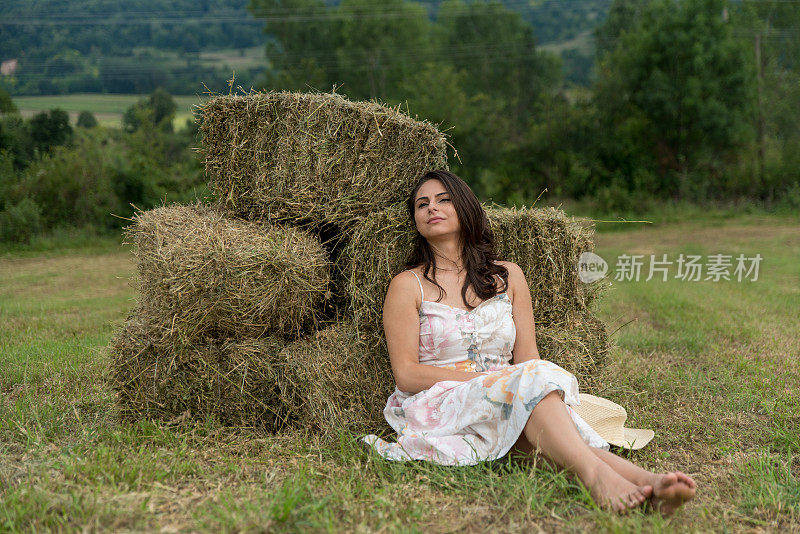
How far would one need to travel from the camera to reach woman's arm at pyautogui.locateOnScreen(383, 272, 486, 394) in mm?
3416

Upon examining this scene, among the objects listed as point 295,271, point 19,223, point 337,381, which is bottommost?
point 19,223

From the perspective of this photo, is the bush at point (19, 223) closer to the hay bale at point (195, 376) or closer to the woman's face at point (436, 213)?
the hay bale at point (195, 376)

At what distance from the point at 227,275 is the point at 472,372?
4.29ft

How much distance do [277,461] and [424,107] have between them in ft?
54.9

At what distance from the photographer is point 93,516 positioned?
2.50m

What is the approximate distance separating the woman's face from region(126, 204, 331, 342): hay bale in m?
0.60

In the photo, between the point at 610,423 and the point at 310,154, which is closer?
the point at 610,423

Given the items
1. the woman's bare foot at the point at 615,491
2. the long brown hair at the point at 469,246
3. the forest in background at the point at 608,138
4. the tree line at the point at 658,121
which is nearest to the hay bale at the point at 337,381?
the long brown hair at the point at 469,246

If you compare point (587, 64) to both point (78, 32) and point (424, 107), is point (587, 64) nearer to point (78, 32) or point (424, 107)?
point (424, 107)

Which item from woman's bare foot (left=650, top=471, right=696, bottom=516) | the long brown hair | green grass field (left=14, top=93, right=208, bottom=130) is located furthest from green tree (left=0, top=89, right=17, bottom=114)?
woman's bare foot (left=650, top=471, right=696, bottom=516)

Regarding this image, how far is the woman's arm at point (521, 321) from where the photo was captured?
3688mm

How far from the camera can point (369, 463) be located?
3258 millimetres

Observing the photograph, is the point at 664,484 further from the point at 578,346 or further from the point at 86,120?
the point at 86,120

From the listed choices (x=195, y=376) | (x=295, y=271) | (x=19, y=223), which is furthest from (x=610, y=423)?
(x=19, y=223)
